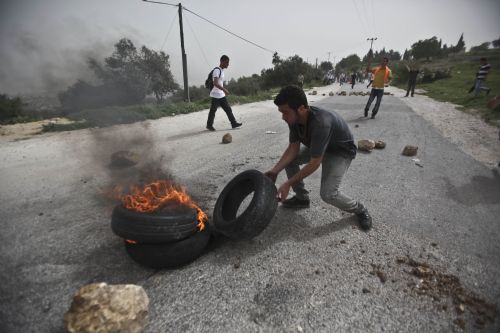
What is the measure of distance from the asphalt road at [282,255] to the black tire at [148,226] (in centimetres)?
35

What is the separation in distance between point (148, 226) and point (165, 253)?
299 mm

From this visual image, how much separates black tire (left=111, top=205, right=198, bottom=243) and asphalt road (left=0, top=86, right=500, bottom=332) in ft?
1.15

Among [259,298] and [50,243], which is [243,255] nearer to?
[259,298]

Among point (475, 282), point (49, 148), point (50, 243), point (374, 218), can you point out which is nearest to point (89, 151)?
point (49, 148)

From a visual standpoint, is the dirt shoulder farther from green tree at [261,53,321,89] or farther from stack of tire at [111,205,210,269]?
green tree at [261,53,321,89]

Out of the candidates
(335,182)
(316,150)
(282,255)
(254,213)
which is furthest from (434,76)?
(254,213)

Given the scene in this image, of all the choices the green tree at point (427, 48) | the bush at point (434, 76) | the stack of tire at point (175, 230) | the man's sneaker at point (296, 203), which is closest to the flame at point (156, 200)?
the stack of tire at point (175, 230)

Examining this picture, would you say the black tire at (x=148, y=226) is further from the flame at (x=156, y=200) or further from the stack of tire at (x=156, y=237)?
the flame at (x=156, y=200)

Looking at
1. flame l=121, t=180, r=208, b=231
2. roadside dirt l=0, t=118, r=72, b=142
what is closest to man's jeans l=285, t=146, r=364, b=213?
flame l=121, t=180, r=208, b=231

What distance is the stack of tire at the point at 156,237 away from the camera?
2.27 meters

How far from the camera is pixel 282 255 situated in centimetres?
258

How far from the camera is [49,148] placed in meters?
6.37

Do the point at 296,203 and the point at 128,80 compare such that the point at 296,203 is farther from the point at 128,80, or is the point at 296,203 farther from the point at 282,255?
the point at 128,80

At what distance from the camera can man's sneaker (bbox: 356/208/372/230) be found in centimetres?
300
